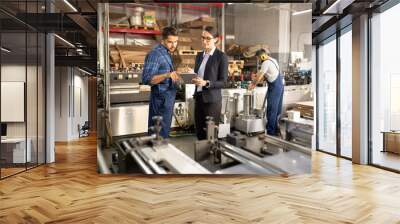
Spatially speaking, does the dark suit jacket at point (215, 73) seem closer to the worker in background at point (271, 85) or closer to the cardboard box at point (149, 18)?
the worker in background at point (271, 85)

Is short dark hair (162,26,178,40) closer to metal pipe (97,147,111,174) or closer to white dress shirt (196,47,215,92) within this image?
white dress shirt (196,47,215,92)

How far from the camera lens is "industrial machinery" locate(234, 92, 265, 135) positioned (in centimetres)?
579

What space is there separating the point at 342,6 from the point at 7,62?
5.57m

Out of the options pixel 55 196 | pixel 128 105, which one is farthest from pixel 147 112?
pixel 55 196

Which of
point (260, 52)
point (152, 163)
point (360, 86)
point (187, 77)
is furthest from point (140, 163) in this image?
point (360, 86)

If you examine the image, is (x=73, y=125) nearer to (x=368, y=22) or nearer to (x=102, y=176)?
(x=102, y=176)

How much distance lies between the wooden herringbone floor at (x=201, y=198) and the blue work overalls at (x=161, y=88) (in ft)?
3.22

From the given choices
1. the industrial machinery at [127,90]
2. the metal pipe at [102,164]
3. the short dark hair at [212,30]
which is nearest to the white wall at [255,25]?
the short dark hair at [212,30]

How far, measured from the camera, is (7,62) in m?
6.18

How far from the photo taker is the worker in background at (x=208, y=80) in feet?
18.9

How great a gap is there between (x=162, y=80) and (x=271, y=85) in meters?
1.67

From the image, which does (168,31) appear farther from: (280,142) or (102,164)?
(280,142)

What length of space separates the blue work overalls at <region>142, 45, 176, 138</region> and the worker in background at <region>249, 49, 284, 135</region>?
4.11 ft

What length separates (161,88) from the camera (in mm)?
5742
